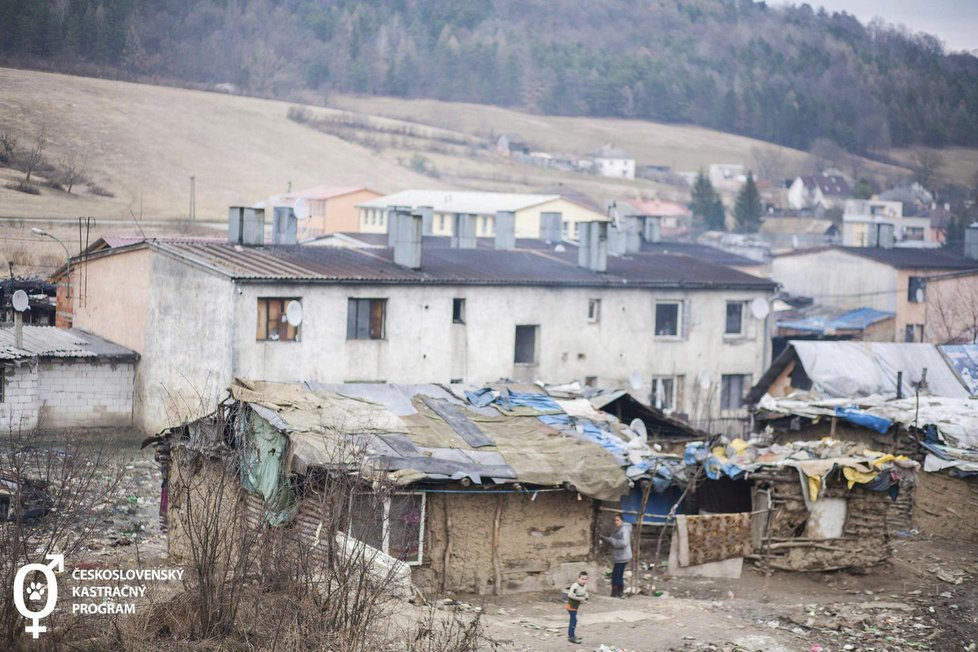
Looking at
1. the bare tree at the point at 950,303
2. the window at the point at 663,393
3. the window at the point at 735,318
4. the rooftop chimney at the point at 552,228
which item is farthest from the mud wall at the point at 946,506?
the rooftop chimney at the point at 552,228

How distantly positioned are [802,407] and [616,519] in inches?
323

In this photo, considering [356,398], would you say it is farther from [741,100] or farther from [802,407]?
[741,100]

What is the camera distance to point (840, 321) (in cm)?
4688

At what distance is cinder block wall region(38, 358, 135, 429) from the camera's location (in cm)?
3052

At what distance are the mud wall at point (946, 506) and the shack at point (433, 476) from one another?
8008 mm

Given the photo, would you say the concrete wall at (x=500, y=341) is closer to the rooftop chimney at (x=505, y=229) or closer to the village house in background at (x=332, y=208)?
the rooftop chimney at (x=505, y=229)

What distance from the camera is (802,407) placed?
1019 inches

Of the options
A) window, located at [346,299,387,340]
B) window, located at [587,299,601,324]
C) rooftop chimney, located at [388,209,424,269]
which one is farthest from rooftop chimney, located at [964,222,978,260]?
window, located at [346,299,387,340]

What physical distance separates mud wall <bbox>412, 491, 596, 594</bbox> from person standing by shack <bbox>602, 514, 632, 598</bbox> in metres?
0.66

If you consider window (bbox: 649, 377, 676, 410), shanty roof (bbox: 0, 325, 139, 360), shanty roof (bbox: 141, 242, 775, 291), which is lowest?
window (bbox: 649, 377, 676, 410)

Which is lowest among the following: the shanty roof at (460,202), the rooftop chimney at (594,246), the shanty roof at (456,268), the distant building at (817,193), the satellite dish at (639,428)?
the satellite dish at (639,428)

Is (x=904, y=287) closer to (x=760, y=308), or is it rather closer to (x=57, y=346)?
(x=760, y=308)

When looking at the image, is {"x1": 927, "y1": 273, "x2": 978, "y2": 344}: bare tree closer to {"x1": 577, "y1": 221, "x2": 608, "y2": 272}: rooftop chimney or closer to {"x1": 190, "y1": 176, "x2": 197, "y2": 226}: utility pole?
{"x1": 577, "y1": 221, "x2": 608, "y2": 272}: rooftop chimney

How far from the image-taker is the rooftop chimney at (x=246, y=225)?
1313 inches
